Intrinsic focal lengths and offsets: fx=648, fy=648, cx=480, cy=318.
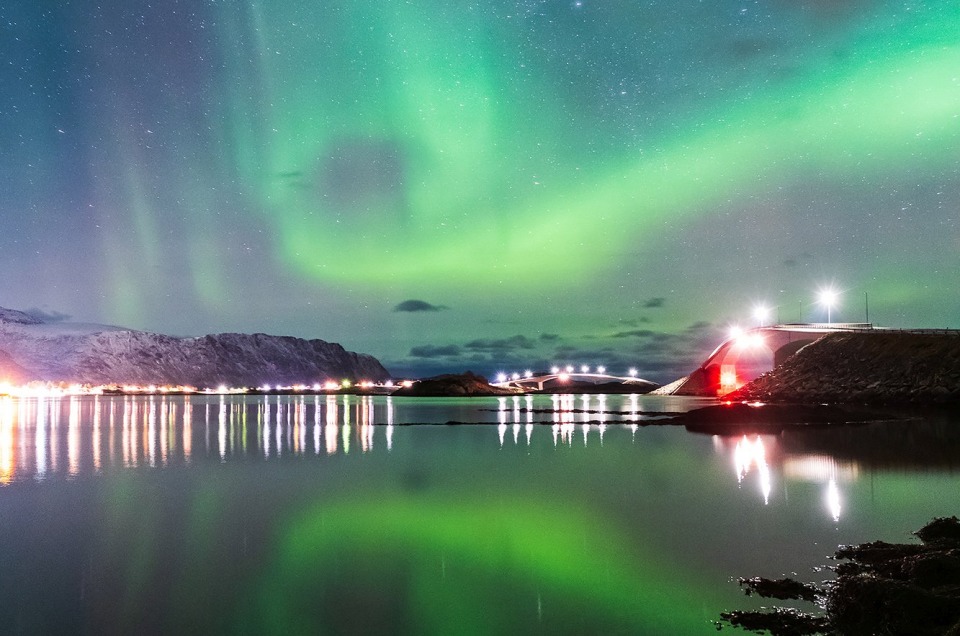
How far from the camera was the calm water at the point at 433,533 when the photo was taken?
11.8 meters

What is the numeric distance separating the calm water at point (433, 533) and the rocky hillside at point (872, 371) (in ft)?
144

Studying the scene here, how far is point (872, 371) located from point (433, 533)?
8704 centimetres

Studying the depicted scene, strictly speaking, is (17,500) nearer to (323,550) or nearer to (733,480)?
(323,550)

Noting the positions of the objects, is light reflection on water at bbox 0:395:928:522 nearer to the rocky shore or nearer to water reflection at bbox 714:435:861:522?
water reflection at bbox 714:435:861:522

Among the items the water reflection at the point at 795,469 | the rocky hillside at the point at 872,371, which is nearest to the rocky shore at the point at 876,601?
the water reflection at the point at 795,469

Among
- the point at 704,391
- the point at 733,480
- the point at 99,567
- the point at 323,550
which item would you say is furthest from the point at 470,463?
the point at 704,391

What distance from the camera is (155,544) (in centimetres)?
1700

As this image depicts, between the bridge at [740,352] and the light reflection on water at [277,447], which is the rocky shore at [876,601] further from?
the bridge at [740,352]

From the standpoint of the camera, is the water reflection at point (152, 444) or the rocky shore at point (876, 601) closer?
the rocky shore at point (876, 601)

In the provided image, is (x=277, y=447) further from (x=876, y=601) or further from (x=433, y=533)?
(x=876, y=601)

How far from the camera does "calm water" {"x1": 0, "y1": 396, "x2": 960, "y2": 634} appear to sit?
11.8 m

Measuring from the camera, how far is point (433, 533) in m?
18.4

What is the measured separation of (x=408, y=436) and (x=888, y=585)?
152 ft

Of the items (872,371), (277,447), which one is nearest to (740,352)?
(872,371)
